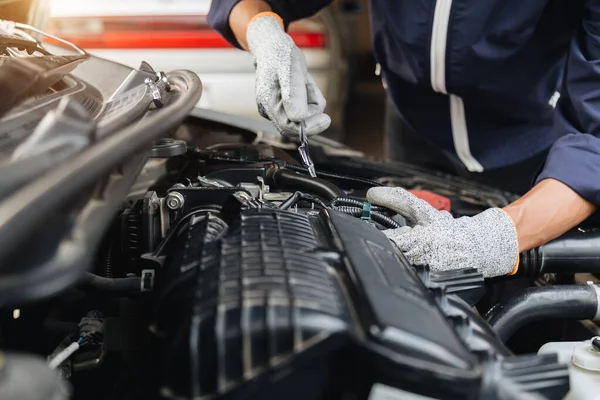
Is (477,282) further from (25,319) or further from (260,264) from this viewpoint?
(25,319)

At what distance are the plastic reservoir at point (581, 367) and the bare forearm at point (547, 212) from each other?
0.71 feet

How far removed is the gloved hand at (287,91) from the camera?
1.22 meters

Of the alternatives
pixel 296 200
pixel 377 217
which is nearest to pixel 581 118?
pixel 377 217

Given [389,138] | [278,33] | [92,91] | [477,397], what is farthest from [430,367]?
[389,138]

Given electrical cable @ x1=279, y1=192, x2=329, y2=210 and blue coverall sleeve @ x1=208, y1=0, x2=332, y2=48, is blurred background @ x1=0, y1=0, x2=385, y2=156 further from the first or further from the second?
electrical cable @ x1=279, y1=192, x2=329, y2=210

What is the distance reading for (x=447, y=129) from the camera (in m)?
1.84

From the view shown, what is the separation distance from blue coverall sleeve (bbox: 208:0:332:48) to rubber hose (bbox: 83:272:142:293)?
940 millimetres

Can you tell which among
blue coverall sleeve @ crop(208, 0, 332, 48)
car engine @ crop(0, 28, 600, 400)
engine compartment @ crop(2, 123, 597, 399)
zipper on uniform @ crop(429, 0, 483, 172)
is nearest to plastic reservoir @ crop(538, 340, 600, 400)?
car engine @ crop(0, 28, 600, 400)

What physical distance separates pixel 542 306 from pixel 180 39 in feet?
8.17

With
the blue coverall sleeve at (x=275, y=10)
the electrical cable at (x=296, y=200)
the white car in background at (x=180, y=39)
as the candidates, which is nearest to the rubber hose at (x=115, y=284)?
the electrical cable at (x=296, y=200)

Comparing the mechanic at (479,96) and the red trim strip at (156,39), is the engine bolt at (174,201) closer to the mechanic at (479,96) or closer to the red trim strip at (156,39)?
the mechanic at (479,96)

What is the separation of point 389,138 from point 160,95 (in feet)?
4.36

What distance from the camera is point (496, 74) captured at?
63.4 inches

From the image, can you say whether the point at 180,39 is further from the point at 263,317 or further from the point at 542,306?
the point at 263,317
